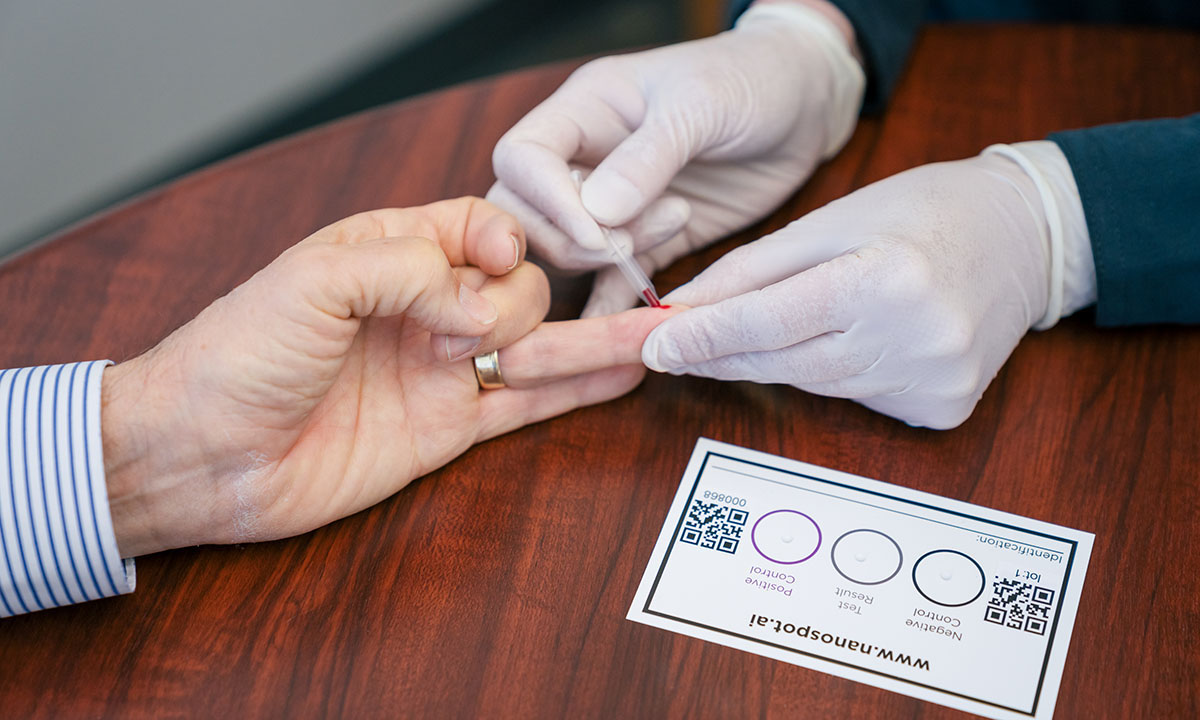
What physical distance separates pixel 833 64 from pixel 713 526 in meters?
0.60

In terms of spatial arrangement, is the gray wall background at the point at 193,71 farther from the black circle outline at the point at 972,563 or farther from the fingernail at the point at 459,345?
the black circle outline at the point at 972,563

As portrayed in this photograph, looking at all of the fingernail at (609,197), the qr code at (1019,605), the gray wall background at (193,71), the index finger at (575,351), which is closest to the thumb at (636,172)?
the fingernail at (609,197)

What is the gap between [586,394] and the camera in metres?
0.91

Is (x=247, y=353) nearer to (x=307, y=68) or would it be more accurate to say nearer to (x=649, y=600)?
(x=649, y=600)

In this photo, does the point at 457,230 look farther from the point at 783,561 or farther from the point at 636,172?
the point at 783,561

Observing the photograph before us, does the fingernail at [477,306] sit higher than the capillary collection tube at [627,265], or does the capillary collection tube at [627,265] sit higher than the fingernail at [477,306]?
the fingernail at [477,306]

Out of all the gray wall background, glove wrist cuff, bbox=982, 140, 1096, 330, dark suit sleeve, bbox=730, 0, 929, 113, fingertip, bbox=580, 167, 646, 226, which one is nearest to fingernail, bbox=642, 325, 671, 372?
fingertip, bbox=580, 167, 646, 226

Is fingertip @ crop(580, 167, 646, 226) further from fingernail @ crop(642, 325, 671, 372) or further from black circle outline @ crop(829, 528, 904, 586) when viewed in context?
black circle outline @ crop(829, 528, 904, 586)

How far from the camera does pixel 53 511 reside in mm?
740

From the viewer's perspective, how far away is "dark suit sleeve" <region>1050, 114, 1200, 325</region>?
91 cm

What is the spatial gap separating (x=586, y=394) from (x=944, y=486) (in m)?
0.32

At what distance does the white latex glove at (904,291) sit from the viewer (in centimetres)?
83

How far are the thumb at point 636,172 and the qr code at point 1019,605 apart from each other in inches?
17.7

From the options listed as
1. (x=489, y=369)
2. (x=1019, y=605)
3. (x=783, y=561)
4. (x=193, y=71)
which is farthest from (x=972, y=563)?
(x=193, y=71)
